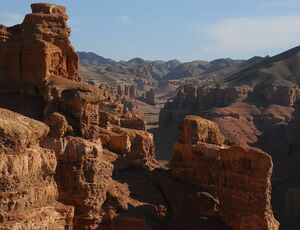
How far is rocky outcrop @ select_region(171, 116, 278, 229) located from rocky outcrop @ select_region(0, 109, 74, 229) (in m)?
11.1

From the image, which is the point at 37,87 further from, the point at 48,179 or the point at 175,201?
the point at 48,179

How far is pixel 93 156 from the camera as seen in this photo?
16.8m

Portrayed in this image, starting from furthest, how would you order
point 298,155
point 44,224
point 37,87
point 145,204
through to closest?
point 298,155
point 37,87
point 145,204
point 44,224

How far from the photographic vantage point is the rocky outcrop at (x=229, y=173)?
62.4 ft

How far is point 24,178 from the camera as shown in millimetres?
8227

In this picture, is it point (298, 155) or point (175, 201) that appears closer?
point (175, 201)

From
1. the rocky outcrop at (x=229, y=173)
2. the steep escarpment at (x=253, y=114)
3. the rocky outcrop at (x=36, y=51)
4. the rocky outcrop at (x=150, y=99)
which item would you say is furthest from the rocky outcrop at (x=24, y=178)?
the rocky outcrop at (x=150, y=99)

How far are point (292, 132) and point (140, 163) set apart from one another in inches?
1185

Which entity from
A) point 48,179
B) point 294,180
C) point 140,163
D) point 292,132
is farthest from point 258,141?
point 48,179

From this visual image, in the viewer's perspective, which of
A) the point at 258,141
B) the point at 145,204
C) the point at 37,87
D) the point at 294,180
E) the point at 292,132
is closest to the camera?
the point at 145,204

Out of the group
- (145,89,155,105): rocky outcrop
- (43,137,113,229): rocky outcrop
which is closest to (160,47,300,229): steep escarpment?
(43,137,113,229): rocky outcrop

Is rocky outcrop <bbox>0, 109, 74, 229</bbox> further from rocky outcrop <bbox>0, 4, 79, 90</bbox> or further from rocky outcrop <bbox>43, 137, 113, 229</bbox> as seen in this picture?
rocky outcrop <bbox>0, 4, 79, 90</bbox>

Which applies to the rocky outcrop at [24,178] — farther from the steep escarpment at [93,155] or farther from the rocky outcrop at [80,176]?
the rocky outcrop at [80,176]

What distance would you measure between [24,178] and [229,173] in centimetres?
1286
